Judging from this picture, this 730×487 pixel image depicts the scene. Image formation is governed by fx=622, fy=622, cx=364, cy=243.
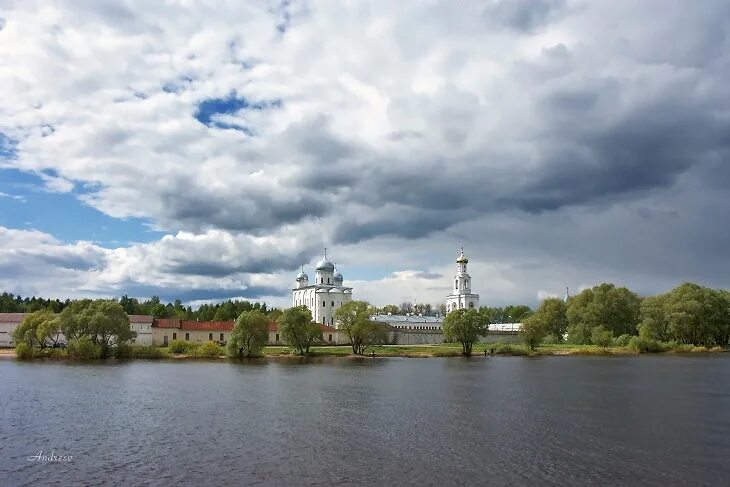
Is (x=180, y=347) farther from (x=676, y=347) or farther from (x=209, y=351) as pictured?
(x=676, y=347)

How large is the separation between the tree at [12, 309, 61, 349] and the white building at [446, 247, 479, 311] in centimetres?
8942

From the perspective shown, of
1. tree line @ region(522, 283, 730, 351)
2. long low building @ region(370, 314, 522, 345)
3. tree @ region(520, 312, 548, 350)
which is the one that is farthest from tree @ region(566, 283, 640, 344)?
long low building @ region(370, 314, 522, 345)

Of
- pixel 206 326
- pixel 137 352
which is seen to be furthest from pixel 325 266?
pixel 137 352

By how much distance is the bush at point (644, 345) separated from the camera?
93.1 m

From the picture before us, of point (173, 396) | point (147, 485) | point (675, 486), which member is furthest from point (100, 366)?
point (675, 486)

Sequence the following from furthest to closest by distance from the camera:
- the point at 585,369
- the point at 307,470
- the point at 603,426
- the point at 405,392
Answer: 1. the point at 585,369
2. the point at 405,392
3. the point at 603,426
4. the point at 307,470

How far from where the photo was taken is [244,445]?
26625mm

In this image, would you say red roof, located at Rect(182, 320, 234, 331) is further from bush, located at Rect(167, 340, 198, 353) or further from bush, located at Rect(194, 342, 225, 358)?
bush, located at Rect(194, 342, 225, 358)

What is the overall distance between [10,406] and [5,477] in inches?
662

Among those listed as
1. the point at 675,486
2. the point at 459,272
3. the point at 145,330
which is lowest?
the point at 675,486

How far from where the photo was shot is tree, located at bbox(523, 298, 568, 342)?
117000 millimetres

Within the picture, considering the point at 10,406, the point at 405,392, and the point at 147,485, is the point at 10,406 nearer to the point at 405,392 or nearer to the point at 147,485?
the point at 147,485

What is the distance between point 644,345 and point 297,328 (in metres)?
52.2

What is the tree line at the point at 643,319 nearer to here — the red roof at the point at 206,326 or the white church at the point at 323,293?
the white church at the point at 323,293
